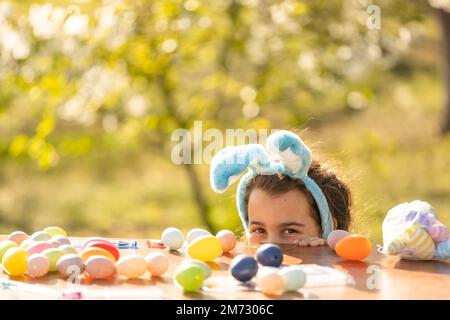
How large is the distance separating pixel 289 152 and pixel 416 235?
404mm

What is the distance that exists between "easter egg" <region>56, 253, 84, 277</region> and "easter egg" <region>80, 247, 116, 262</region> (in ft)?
0.22

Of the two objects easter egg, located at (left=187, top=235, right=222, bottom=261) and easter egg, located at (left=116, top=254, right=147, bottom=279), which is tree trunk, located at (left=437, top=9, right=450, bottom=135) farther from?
easter egg, located at (left=116, top=254, right=147, bottom=279)

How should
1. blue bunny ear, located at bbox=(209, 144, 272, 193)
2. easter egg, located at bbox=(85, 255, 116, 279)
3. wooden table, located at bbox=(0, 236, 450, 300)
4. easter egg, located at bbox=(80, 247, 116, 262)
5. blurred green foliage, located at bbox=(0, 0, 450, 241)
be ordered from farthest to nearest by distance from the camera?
blurred green foliage, located at bbox=(0, 0, 450, 241) < blue bunny ear, located at bbox=(209, 144, 272, 193) < easter egg, located at bbox=(80, 247, 116, 262) < easter egg, located at bbox=(85, 255, 116, 279) < wooden table, located at bbox=(0, 236, 450, 300)

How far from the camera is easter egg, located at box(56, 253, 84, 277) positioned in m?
1.51

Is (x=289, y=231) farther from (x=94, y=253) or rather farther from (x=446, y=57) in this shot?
(x=446, y=57)

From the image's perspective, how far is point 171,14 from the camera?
3861 millimetres

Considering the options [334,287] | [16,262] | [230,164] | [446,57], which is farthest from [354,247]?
[446,57]

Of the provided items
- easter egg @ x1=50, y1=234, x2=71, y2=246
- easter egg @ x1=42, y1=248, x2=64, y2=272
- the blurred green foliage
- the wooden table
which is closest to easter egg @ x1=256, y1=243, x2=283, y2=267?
the wooden table

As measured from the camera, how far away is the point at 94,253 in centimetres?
161

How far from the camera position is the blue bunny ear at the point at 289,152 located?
1903 millimetres

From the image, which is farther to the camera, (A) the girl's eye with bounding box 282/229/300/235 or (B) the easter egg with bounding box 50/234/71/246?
(A) the girl's eye with bounding box 282/229/300/235

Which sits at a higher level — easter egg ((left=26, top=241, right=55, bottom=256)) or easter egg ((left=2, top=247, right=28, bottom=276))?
easter egg ((left=26, top=241, right=55, bottom=256))

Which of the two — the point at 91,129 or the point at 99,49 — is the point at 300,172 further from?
the point at 91,129

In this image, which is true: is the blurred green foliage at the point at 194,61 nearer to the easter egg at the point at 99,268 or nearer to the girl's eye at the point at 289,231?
the girl's eye at the point at 289,231
